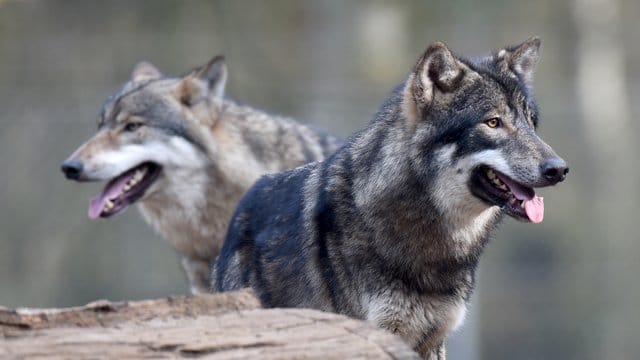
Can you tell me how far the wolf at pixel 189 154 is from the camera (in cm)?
859

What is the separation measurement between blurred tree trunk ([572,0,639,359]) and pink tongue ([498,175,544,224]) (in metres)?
8.81

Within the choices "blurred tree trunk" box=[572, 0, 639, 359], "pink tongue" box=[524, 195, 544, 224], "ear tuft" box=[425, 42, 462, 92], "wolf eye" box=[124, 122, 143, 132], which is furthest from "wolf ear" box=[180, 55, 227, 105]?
"blurred tree trunk" box=[572, 0, 639, 359]

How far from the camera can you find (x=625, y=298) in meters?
14.0

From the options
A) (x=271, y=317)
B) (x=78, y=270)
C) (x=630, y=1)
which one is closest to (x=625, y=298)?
(x=630, y=1)

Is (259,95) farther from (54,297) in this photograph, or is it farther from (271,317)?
(271,317)

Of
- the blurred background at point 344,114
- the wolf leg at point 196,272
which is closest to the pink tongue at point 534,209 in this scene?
the wolf leg at point 196,272

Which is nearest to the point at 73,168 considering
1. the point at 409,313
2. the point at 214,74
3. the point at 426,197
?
the point at 214,74

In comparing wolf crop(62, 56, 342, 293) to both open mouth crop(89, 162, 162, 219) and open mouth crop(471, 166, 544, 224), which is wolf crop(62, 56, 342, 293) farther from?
open mouth crop(471, 166, 544, 224)

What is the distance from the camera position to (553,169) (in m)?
5.21

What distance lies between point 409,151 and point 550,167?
66 centimetres

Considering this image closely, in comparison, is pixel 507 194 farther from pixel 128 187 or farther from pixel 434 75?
pixel 128 187

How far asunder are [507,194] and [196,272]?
358cm

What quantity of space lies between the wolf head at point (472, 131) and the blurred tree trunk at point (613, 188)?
870 cm

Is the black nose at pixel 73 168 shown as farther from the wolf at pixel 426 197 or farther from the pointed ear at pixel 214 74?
the wolf at pixel 426 197
